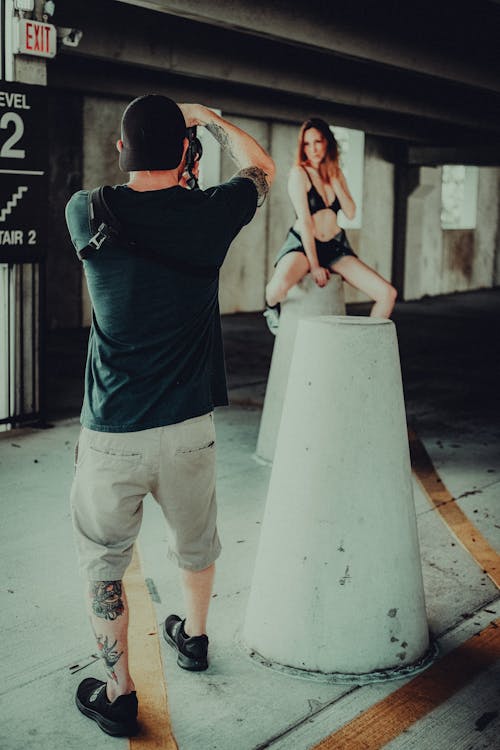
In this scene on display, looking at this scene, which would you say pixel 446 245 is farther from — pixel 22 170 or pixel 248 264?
pixel 22 170

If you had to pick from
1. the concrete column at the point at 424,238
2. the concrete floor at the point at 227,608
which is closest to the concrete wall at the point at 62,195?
the concrete floor at the point at 227,608

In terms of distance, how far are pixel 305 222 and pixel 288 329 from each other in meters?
0.78

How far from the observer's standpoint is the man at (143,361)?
2.75 m

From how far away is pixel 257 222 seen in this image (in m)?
16.6

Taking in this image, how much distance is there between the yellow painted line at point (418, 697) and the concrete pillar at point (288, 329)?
9.66 feet

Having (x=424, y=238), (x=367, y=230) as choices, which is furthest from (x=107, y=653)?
(x=424, y=238)

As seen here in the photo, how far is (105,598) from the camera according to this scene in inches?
113

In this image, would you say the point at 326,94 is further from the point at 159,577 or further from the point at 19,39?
the point at 159,577

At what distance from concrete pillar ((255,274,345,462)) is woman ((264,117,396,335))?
10cm

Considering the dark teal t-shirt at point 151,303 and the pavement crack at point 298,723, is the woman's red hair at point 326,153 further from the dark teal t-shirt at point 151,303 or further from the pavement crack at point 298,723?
the pavement crack at point 298,723

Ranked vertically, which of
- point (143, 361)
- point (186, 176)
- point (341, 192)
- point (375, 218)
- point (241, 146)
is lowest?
point (143, 361)

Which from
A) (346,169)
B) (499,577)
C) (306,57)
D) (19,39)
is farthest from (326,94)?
(499,577)

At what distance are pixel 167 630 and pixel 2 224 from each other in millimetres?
4160

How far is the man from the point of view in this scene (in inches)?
108
